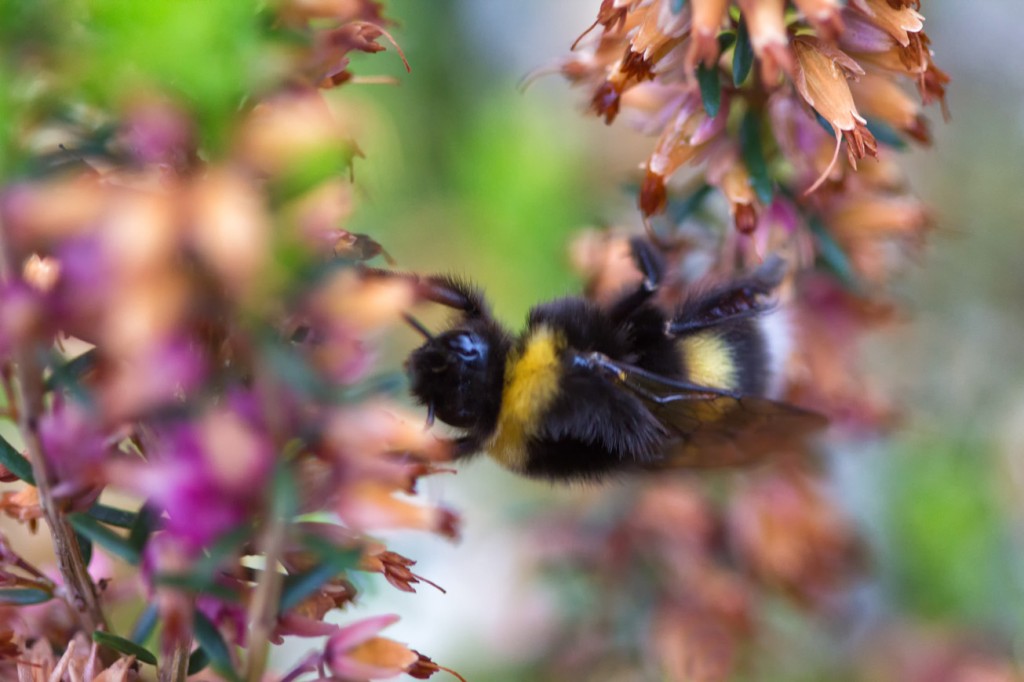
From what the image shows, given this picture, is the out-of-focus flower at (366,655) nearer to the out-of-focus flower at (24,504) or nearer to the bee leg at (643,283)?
the out-of-focus flower at (24,504)

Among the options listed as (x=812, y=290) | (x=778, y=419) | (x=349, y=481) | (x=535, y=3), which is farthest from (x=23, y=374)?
(x=535, y=3)

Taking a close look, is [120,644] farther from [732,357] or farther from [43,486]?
[732,357]

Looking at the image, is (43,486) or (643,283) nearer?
(43,486)

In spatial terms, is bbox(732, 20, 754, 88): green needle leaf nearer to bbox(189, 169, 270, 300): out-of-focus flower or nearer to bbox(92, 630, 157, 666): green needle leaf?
bbox(189, 169, 270, 300): out-of-focus flower

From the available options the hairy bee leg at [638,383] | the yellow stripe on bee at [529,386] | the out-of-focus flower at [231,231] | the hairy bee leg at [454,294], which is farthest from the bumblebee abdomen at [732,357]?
the out-of-focus flower at [231,231]

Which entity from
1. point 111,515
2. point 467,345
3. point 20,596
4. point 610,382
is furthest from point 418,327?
point 20,596

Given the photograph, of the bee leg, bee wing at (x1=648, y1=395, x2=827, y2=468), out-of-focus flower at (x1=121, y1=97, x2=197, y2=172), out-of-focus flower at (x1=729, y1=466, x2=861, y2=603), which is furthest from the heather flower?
out-of-focus flower at (x1=729, y1=466, x2=861, y2=603)
